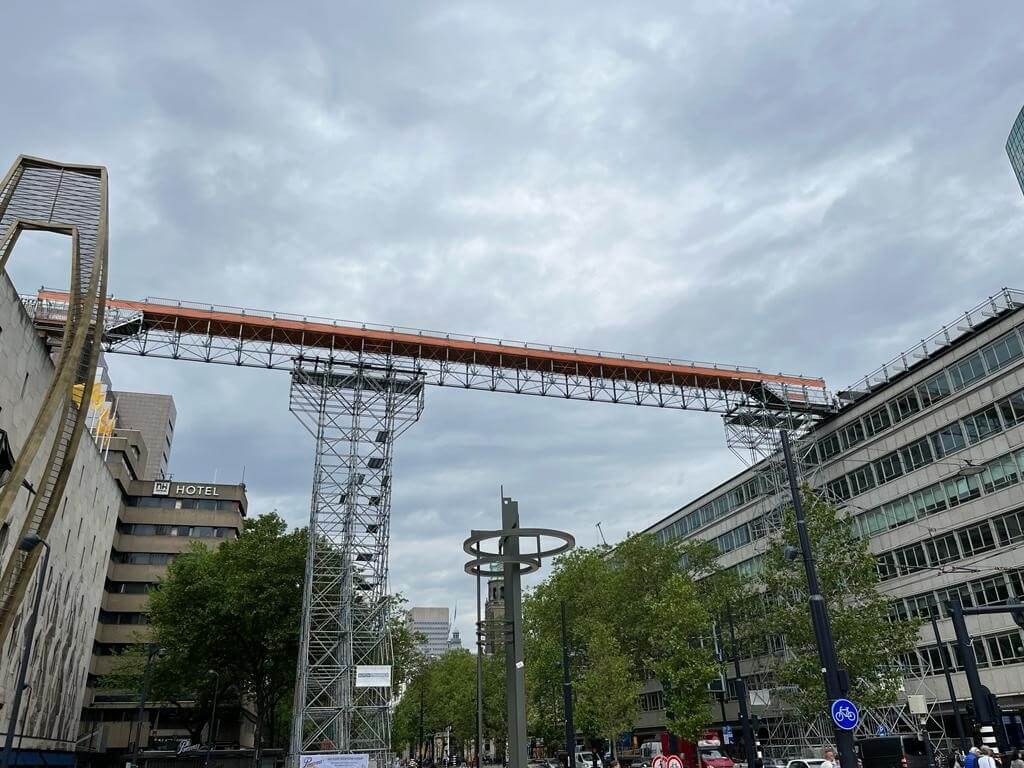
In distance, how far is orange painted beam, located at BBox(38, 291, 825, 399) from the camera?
137 ft

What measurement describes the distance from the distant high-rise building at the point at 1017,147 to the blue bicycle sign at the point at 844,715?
2619 inches

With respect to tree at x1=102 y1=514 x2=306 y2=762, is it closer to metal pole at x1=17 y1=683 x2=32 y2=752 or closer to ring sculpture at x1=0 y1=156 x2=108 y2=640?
metal pole at x1=17 y1=683 x2=32 y2=752

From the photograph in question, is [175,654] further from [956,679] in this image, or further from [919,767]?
[956,679]

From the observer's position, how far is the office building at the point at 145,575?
68.8 metres

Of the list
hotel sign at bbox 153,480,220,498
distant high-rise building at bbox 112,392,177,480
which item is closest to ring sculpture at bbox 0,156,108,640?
hotel sign at bbox 153,480,220,498

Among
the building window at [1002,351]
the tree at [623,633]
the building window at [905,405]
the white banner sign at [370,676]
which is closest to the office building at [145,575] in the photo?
the tree at [623,633]

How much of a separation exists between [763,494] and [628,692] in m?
15.9

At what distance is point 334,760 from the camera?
115ft

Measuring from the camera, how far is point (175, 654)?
50.5 metres

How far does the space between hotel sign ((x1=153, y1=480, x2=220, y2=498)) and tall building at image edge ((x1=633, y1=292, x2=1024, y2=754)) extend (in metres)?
56.4

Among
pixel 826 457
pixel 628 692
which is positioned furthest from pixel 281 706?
pixel 826 457

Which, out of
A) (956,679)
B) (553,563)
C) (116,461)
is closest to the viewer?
(956,679)

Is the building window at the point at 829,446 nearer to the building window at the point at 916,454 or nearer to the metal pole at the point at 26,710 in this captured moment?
the building window at the point at 916,454

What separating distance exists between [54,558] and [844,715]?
3836cm
